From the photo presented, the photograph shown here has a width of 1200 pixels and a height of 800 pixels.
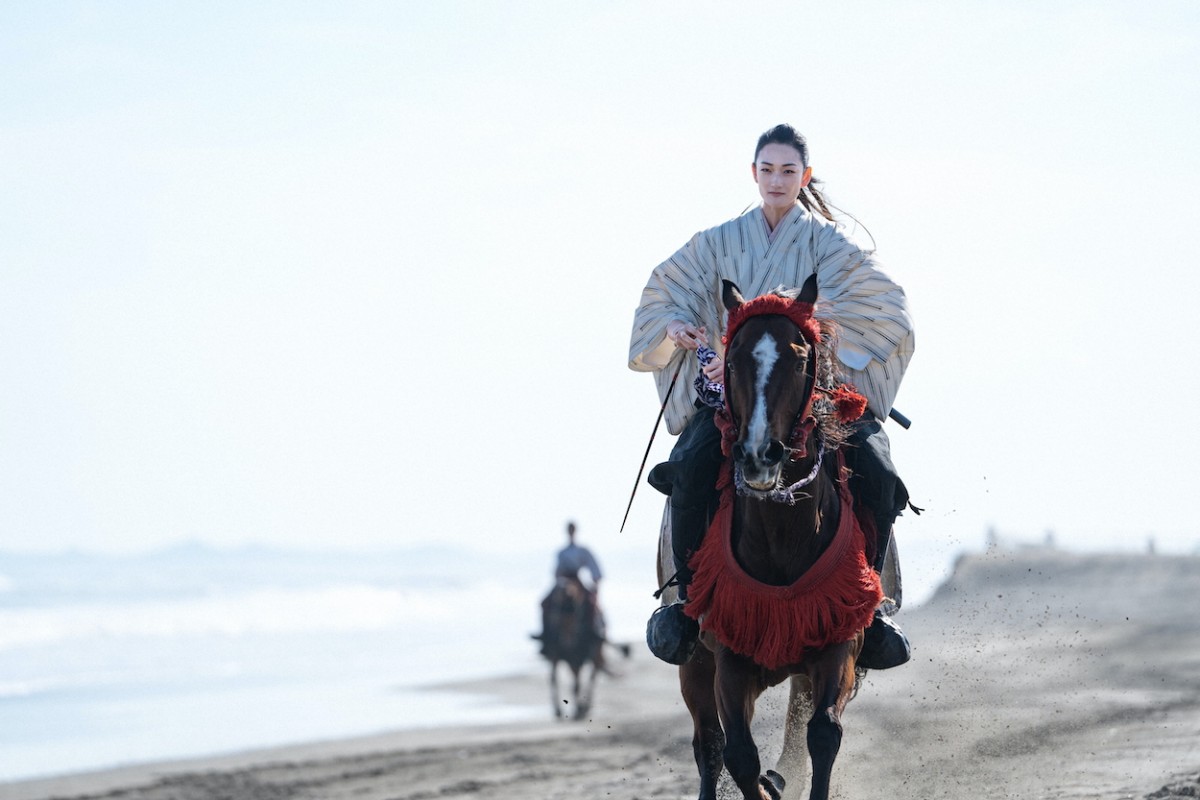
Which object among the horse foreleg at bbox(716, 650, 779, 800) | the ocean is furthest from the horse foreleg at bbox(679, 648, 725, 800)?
the ocean

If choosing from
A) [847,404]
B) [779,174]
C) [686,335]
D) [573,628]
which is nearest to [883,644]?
[847,404]

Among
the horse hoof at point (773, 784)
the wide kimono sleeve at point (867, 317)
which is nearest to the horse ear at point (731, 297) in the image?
the wide kimono sleeve at point (867, 317)

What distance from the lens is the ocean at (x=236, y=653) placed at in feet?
57.9

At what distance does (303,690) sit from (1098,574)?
691 inches

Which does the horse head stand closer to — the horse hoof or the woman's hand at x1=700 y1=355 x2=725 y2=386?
Answer: the woman's hand at x1=700 y1=355 x2=725 y2=386

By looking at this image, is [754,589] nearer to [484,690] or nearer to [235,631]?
[484,690]

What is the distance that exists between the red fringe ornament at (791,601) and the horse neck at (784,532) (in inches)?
1.3

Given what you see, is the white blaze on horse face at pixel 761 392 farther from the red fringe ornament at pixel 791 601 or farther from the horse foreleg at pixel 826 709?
the horse foreleg at pixel 826 709

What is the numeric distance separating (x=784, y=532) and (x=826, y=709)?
64 centimetres

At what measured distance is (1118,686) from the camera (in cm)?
1398

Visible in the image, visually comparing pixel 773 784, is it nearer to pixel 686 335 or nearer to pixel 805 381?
pixel 686 335

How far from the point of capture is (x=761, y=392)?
5.06 m

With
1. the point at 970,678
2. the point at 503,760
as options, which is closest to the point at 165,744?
the point at 503,760

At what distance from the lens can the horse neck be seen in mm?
5676
